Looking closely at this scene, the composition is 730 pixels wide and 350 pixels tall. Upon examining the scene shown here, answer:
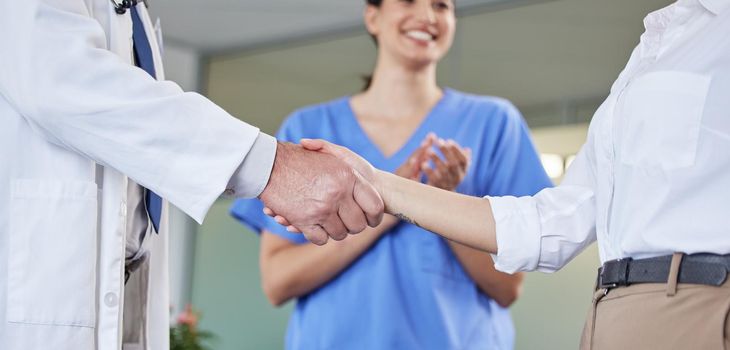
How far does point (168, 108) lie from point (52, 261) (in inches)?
10.4

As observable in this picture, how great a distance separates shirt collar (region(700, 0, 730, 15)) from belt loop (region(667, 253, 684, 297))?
32 centimetres

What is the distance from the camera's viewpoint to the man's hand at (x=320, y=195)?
1.73 m

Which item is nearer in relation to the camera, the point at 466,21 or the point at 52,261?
the point at 52,261

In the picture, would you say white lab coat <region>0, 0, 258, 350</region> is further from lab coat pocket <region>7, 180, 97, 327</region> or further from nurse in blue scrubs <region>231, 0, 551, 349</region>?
nurse in blue scrubs <region>231, 0, 551, 349</region>

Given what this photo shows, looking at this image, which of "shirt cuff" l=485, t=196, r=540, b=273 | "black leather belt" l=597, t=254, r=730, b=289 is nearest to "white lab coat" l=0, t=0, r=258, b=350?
"shirt cuff" l=485, t=196, r=540, b=273

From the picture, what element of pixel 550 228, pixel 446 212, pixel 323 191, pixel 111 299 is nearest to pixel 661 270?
pixel 550 228

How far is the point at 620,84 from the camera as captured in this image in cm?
155

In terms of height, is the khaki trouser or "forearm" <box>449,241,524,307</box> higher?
the khaki trouser

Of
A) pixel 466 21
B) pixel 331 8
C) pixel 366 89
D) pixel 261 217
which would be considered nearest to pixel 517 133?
pixel 366 89

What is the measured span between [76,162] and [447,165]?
0.85 metres

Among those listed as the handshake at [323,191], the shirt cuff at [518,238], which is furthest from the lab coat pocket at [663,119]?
the handshake at [323,191]

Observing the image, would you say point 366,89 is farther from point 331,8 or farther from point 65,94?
point 331,8

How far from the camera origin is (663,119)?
1411 mm

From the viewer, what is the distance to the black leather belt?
4.24ft
